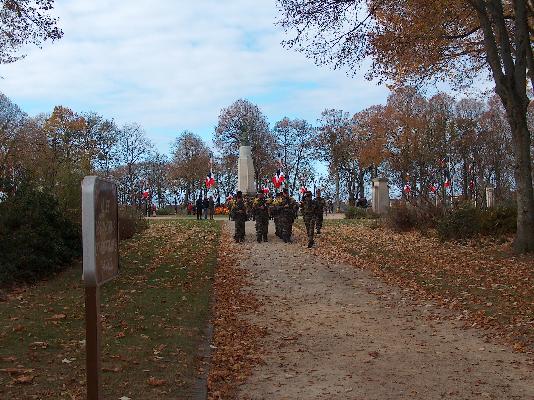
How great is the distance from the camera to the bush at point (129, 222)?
838 inches

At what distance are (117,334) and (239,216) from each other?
1498cm

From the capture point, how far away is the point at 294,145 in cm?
7469

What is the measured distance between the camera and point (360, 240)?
22.4 meters

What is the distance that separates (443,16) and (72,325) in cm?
1436

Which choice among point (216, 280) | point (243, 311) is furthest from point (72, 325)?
point (216, 280)

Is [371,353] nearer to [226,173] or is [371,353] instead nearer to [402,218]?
[402,218]

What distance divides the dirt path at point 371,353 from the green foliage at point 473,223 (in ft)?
27.0

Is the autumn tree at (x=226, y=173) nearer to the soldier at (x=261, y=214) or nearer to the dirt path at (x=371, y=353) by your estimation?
the soldier at (x=261, y=214)

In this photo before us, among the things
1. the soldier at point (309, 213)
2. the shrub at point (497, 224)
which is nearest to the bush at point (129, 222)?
the soldier at point (309, 213)

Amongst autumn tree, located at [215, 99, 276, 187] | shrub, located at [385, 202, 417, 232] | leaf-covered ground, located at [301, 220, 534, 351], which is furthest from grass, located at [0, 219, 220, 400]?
autumn tree, located at [215, 99, 276, 187]

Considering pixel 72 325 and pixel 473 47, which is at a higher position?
pixel 473 47

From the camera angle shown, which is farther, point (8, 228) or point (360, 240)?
point (360, 240)

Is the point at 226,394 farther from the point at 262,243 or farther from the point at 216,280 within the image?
the point at 262,243

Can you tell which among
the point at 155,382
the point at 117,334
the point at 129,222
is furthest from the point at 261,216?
the point at 155,382
